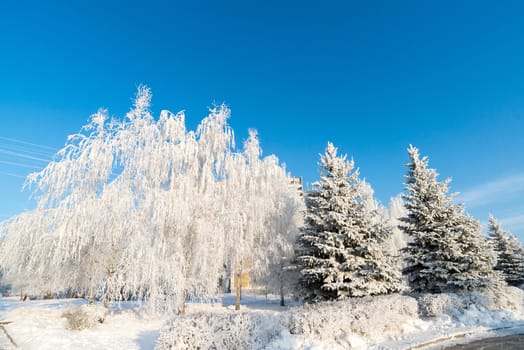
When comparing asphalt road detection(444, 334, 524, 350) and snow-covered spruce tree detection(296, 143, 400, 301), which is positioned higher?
snow-covered spruce tree detection(296, 143, 400, 301)

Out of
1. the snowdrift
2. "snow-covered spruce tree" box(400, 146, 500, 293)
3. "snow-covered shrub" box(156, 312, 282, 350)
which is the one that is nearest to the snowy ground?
the snowdrift

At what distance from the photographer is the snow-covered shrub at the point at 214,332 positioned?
256 inches

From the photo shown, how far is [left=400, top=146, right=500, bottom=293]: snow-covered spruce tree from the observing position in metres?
13.2

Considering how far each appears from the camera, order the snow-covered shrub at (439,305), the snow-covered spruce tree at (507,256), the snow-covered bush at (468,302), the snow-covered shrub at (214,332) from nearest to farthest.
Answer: the snow-covered shrub at (214,332) < the snow-covered shrub at (439,305) < the snow-covered bush at (468,302) < the snow-covered spruce tree at (507,256)

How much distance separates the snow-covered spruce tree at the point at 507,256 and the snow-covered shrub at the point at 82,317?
28092 millimetres

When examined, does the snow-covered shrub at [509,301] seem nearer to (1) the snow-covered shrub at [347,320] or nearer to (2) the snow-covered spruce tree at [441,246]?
(2) the snow-covered spruce tree at [441,246]

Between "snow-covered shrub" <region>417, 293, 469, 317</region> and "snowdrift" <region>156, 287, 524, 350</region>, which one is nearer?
"snowdrift" <region>156, 287, 524, 350</region>

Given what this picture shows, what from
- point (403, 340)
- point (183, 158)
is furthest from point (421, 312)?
point (183, 158)

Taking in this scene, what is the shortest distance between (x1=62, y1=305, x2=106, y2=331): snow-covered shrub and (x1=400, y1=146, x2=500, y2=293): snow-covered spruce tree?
46.0 ft

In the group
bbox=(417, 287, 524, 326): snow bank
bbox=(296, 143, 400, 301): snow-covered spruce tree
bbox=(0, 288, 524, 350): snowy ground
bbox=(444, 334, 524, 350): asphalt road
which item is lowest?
bbox=(444, 334, 524, 350): asphalt road

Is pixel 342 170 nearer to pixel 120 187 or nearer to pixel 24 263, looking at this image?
pixel 120 187

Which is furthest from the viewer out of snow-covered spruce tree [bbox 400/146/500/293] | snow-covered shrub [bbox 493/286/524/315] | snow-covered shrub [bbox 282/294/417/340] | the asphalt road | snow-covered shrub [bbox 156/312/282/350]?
snow-covered spruce tree [bbox 400/146/500/293]

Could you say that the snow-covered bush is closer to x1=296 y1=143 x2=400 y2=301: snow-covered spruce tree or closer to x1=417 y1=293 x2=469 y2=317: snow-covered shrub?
x1=417 y1=293 x2=469 y2=317: snow-covered shrub

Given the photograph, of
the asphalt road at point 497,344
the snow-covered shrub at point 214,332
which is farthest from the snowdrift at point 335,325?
the asphalt road at point 497,344
